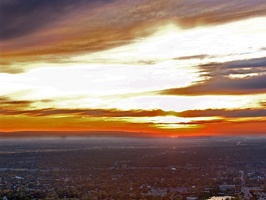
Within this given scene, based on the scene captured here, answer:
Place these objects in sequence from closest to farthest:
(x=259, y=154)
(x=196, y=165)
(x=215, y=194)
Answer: (x=215, y=194), (x=196, y=165), (x=259, y=154)

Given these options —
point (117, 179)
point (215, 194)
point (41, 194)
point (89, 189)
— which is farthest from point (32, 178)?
point (215, 194)

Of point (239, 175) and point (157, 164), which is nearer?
point (239, 175)

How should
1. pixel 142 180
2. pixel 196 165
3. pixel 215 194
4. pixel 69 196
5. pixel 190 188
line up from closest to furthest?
pixel 69 196 < pixel 215 194 < pixel 190 188 < pixel 142 180 < pixel 196 165

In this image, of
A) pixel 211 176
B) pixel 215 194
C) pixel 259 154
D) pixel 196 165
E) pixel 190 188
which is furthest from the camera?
pixel 259 154

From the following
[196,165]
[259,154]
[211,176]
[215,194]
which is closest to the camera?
[215,194]

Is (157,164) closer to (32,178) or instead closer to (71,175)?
(71,175)

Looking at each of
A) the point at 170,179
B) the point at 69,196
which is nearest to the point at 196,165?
the point at 170,179

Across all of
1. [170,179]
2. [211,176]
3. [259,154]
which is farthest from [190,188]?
[259,154]

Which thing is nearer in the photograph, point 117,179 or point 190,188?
point 190,188

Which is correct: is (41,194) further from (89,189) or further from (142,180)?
(142,180)
